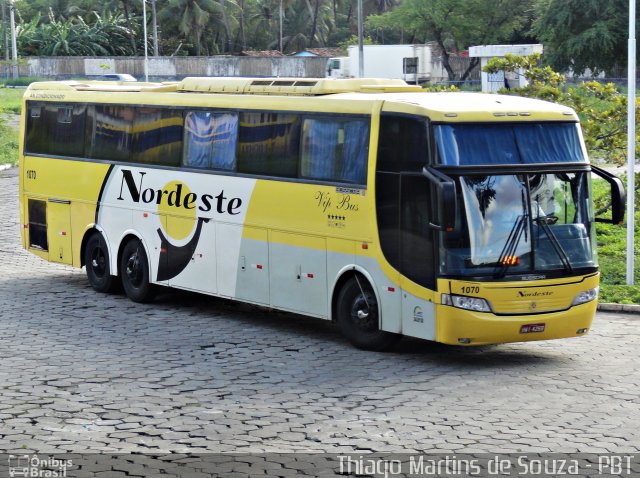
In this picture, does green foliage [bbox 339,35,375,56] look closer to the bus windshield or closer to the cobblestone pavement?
the cobblestone pavement

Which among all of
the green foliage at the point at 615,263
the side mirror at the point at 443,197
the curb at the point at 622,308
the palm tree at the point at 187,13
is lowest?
the curb at the point at 622,308

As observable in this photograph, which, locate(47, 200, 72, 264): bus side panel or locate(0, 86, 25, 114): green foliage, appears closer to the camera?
locate(47, 200, 72, 264): bus side panel

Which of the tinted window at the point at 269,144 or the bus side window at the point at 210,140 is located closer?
the tinted window at the point at 269,144

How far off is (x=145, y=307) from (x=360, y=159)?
206 inches

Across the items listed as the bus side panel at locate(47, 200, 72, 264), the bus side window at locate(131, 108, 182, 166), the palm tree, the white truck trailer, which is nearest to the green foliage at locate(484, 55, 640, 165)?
the bus side window at locate(131, 108, 182, 166)

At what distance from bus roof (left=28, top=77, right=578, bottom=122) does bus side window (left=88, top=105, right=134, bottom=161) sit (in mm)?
365

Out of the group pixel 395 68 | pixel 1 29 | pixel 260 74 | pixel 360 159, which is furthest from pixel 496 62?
Result: pixel 1 29

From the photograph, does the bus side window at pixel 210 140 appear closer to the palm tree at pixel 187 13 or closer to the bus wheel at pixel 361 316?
the bus wheel at pixel 361 316

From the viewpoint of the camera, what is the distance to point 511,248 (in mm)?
14305

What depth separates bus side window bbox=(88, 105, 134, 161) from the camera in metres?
19.9

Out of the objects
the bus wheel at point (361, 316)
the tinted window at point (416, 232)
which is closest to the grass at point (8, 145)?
the bus wheel at point (361, 316)

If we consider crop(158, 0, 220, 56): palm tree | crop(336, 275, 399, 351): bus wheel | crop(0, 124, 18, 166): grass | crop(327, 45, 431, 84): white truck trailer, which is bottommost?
crop(336, 275, 399, 351): bus wheel

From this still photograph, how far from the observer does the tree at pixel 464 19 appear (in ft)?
291

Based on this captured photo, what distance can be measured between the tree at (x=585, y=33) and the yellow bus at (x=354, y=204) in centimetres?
5298
